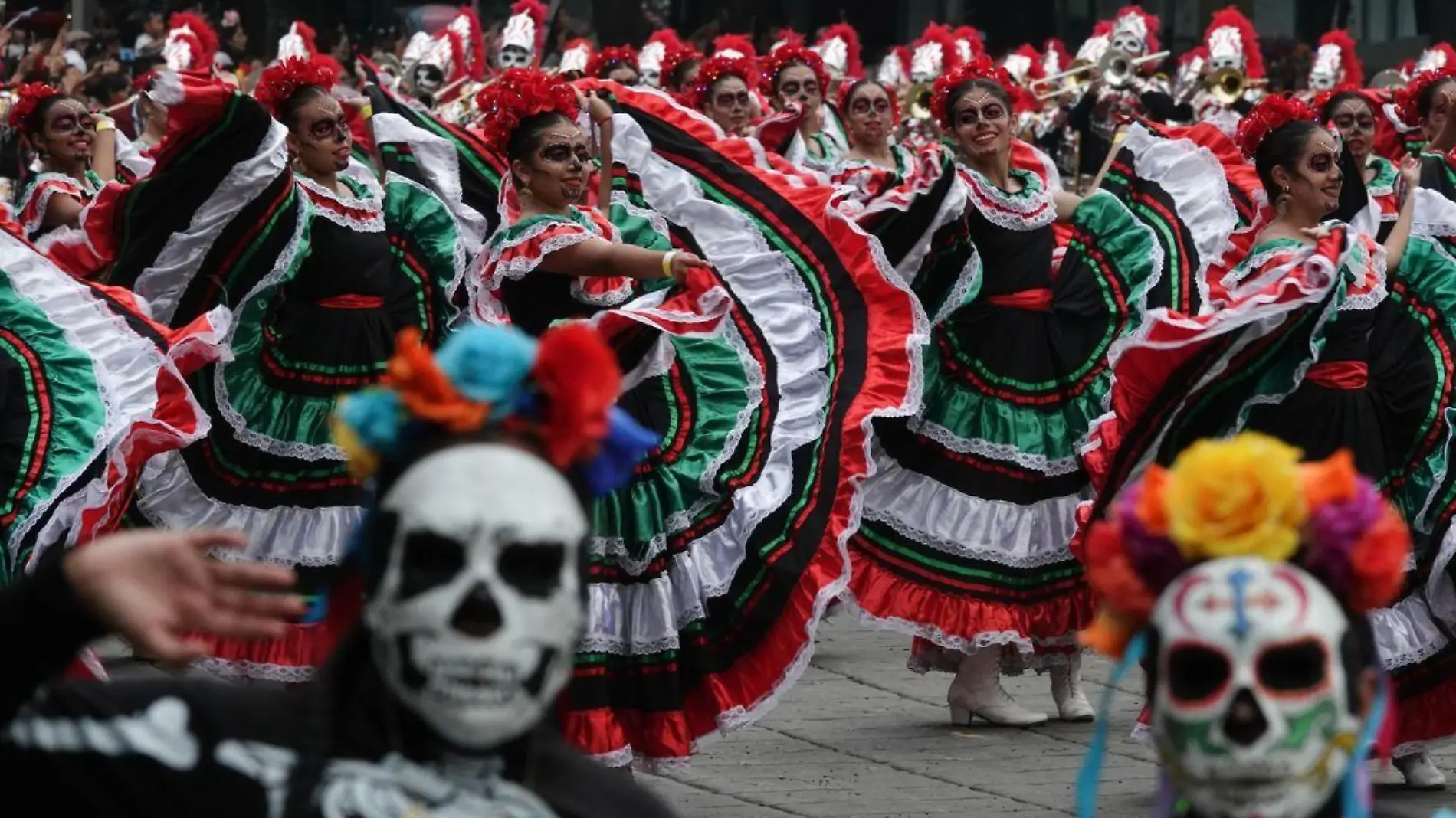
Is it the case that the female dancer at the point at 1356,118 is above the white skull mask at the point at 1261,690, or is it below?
below

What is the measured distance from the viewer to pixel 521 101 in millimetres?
6504

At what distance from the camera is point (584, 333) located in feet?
8.20

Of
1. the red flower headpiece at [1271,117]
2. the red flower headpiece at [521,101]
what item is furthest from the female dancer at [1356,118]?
the red flower headpiece at [521,101]

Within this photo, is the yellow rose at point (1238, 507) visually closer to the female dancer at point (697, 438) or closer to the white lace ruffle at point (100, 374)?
the female dancer at point (697, 438)

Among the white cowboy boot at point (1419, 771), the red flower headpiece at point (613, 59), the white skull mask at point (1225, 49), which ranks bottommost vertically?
the white skull mask at point (1225, 49)

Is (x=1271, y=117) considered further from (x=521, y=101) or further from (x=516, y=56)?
(x=516, y=56)

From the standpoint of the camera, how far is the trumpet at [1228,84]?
16.6 meters

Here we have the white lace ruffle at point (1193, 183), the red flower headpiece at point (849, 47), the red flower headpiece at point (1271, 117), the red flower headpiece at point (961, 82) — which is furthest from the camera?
the red flower headpiece at point (849, 47)

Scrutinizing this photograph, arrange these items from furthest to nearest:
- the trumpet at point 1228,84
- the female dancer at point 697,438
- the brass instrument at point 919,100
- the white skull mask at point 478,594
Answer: the trumpet at point 1228,84
the brass instrument at point 919,100
the female dancer at point 697,438
the white skull mask at point 478,594

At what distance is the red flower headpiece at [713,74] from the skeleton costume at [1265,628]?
8.68m

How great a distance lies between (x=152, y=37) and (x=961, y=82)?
1302 cm

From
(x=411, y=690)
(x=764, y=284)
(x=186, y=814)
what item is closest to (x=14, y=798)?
(x=186, y=814)

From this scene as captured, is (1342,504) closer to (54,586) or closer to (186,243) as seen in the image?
(54,586)

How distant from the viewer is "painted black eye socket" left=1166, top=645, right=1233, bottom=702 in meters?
2.54
